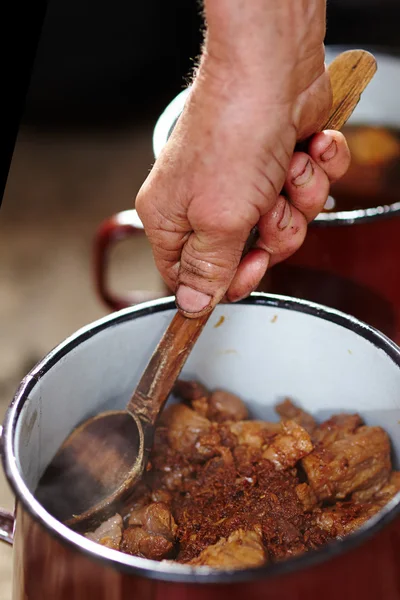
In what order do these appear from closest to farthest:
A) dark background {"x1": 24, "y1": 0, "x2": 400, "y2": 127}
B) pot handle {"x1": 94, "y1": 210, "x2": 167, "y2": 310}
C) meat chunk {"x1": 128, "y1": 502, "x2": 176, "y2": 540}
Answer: meat chunk {"x1": 128, "y1": 502, "x2": 176, "y2": 540}, pot handle {"x1": 94, "y1": 210, "x2": 167, "y2": 310}, dark background {"x1": 24, "y1": 0, "x2": 400, "y2": 127}

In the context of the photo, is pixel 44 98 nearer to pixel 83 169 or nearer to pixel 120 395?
pixel 83 169

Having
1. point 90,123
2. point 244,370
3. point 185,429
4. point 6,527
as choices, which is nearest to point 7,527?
point 6,527

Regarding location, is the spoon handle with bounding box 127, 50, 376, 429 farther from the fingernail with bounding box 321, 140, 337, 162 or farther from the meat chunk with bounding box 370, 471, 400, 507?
the meat chunk with bounding box 370, 471, 400, 507

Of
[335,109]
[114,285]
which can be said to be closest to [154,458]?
[335,109]

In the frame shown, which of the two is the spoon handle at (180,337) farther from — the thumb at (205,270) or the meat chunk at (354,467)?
the meat chunk at (354,467)

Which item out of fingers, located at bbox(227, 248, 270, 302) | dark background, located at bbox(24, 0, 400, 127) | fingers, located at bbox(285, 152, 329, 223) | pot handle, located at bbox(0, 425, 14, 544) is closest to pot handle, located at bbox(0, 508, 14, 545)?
pot handle, located at bbox(0, 425, 14, 544)

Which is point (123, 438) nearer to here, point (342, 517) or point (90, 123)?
point (342, 517)

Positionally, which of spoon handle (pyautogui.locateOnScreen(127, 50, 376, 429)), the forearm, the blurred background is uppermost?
the forearm

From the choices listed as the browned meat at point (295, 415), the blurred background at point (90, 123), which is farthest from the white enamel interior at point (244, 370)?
the blurred background at point (90, 123)
